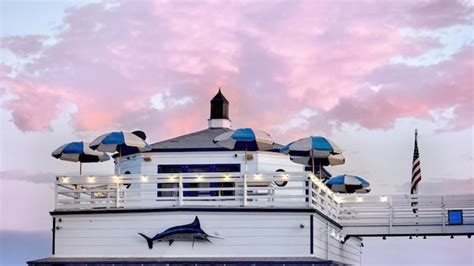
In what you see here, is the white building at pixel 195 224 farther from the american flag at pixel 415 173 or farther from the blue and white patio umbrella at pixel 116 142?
the american flag at pixel 415 173

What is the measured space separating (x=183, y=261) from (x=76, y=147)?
23.2ft

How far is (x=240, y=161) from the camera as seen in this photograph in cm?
3953

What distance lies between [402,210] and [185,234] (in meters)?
10.5

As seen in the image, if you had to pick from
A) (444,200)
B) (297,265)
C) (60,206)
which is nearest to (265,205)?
(297,265)

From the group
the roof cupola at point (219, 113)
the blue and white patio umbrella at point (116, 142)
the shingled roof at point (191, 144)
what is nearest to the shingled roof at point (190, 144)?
the shingled roof at point (191, 144)

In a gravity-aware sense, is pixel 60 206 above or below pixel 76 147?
below

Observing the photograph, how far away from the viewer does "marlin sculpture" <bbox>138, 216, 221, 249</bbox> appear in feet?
105

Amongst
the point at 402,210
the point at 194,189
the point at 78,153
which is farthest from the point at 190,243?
the point at 402,210

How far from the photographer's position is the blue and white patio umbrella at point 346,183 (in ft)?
141

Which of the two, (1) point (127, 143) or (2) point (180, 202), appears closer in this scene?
(2) point (180, 202)

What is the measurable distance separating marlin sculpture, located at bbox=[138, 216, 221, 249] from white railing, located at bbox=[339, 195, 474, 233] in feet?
29.4

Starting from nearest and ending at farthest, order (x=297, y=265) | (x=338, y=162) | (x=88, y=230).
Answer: (x=297, y=265)
(x=88, y=230)
(x=338, y=162)

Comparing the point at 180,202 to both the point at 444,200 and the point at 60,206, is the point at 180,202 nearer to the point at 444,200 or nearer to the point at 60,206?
the point at 60,206

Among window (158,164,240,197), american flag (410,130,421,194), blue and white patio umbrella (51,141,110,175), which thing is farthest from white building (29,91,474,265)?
american flag (410,130,421,194)
